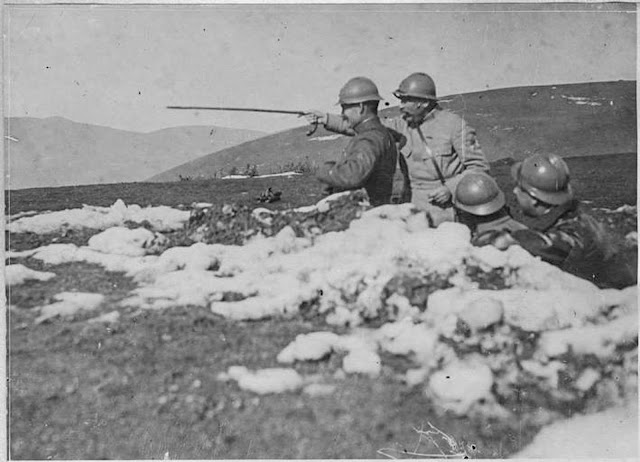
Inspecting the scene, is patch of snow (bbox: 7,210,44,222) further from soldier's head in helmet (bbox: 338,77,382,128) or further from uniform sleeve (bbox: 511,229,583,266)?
uniform sleeve (bbox: 511,229,583,266)

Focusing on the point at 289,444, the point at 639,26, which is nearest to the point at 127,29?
the point at 289,444

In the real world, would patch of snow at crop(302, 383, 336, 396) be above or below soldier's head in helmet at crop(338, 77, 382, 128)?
below

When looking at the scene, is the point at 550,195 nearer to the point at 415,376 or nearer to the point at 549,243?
the point at 549,243

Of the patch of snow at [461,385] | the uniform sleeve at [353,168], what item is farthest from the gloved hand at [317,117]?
the patch of snow at [461,385]

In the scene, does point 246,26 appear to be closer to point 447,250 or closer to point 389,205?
point 389,205

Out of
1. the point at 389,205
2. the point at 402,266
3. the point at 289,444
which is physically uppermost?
the point at 389,205

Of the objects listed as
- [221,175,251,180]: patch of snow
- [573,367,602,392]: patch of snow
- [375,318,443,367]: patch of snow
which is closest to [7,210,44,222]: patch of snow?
[221,175,251,180]: patch of snow

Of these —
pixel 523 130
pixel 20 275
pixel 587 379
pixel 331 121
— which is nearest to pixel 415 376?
pixel 587 379

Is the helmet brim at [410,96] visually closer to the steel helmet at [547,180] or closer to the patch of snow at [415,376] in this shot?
the steel helmet at [547,180]
